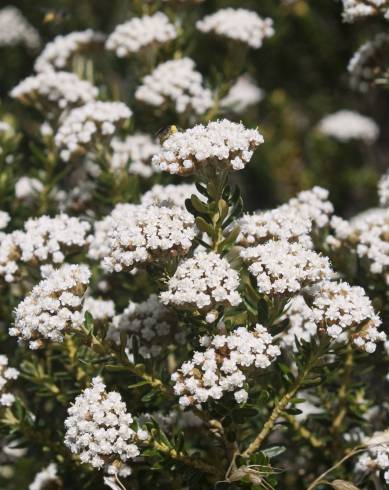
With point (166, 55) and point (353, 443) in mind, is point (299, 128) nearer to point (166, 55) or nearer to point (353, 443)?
point (166, 55)

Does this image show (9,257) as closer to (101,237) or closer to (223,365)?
(101,237)

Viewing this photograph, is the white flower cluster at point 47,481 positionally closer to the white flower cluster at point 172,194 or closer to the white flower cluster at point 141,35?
the white flower cluster at point 172,194

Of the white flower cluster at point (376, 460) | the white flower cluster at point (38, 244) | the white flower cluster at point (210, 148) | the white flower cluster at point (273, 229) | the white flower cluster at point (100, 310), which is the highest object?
the white flower cluster at point (210, 148)

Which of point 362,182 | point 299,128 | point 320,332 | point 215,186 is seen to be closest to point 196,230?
point 215,186

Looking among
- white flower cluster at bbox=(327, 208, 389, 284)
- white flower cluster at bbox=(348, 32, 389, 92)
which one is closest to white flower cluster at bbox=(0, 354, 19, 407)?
white flower cluster at bbox=(327, 208, 389, 284)

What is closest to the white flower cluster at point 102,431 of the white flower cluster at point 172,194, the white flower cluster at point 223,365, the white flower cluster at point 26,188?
the white flower cluster at point 223,365

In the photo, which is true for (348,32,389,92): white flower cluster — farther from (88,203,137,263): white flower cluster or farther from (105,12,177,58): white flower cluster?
(88,203,137,263): white flower cluster
